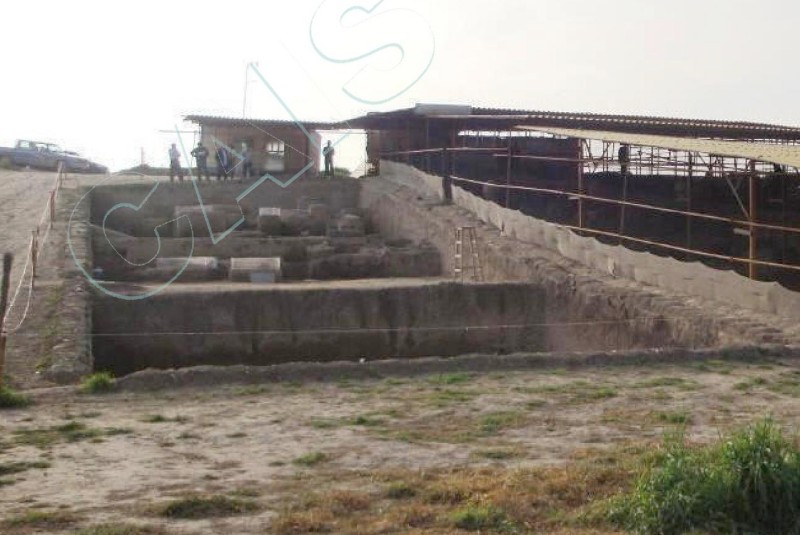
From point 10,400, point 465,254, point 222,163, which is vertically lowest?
point 10,400

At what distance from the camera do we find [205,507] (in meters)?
5.90

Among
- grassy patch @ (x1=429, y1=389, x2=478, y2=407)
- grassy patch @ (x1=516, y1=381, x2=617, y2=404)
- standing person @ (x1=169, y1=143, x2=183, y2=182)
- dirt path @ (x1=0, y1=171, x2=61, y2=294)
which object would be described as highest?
standing person @ (x1=169, y1=143, x2=183, y2=182)

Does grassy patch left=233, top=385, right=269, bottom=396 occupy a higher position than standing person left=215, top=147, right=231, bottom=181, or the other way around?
standing person left=215, top=147, right=231, bottom=181

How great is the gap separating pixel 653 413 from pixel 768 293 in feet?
17.3

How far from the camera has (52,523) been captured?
561 centimetres

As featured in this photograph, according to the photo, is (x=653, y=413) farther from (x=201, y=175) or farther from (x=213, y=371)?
(x=201, y=175)

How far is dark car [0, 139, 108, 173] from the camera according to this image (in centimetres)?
3838

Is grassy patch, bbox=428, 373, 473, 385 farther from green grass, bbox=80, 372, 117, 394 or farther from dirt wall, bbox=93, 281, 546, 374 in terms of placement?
dirt wall, bbox=93, 281, 546, 374

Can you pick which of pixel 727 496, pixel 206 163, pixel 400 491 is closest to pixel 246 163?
pixel 206 163

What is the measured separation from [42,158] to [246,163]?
11615mm

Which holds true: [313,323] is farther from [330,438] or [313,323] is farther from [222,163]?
[222,163]

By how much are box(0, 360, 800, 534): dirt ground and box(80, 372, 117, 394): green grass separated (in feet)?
0.40

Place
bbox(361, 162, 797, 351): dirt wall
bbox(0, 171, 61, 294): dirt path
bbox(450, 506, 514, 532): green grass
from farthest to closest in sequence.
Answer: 1. bbox(0, 171, 61, 294): dirt path
2. bbox(361, 162, 797, 351): dirt wall
3. bbox(450, 506, 514, 532): green grass

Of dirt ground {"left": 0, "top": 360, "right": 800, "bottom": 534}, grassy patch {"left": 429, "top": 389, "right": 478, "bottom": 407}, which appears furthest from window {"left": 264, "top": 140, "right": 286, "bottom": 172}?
grassy patch {"left": 429, "top": 389, "right": 478, "bottom": 407}
